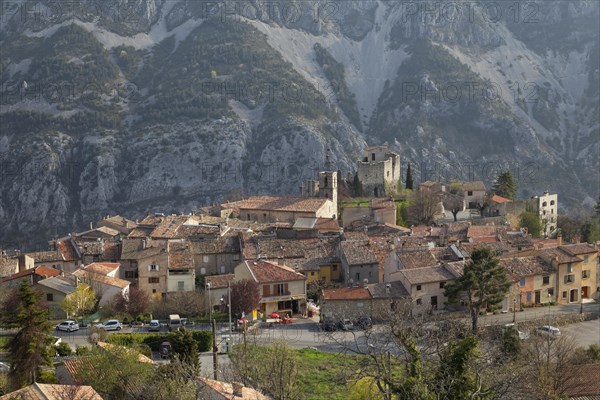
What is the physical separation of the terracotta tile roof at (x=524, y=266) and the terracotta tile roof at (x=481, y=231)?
23.4 feet

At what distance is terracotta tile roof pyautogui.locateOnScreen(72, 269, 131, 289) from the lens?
5153 cm

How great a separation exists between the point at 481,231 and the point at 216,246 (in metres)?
20.7

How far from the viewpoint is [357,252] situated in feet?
186

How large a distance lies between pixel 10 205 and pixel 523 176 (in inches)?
3528

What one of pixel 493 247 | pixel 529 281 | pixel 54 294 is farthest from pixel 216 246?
pixel 529 281

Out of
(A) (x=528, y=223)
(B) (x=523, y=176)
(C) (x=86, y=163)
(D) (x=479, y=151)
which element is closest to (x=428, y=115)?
(D) (x=479, y=151)

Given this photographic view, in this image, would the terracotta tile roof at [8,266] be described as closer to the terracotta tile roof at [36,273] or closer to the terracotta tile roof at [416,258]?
the terracotta tile roof at [36,273]

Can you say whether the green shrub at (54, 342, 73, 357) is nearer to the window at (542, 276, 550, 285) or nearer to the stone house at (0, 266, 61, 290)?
the stone house at (0, 266, 61, 290)

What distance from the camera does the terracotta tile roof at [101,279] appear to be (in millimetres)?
51531

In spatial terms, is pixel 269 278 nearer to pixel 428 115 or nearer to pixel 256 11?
pixel 428 115

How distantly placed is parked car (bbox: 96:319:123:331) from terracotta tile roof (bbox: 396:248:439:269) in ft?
60.1

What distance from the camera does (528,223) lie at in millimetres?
75688

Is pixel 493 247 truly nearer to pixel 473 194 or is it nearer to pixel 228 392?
pixel 473 194

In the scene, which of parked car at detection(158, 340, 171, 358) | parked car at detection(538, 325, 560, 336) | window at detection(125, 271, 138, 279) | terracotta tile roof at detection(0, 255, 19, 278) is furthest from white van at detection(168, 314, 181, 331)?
parked car at detection(538, 325, 560, 336)
